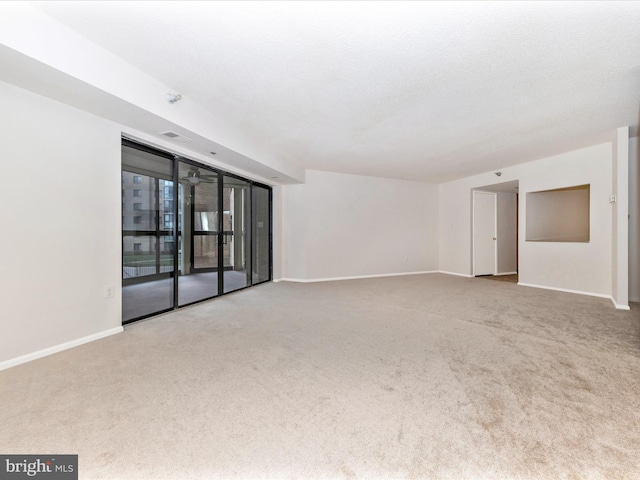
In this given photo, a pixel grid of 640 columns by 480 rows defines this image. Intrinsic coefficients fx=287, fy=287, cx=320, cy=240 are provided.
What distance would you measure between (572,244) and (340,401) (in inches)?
221

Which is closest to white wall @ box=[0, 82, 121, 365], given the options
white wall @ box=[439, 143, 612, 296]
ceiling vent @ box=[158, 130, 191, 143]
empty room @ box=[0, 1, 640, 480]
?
empty room @ box=[0, 1, 640, 480]

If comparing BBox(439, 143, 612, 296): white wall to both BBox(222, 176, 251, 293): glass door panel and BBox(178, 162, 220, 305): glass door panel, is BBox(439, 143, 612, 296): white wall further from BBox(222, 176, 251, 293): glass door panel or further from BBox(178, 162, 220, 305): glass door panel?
BBox(178, 162, 220, 305): glass door panel

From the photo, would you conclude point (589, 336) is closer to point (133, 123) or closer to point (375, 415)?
point (375, 415)

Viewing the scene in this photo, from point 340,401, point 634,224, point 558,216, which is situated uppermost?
point 558,216

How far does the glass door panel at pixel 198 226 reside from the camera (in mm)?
4570

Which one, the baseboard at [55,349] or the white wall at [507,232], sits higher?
the white wall at [507,232]

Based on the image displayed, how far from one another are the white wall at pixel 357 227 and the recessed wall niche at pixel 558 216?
234 centimetres

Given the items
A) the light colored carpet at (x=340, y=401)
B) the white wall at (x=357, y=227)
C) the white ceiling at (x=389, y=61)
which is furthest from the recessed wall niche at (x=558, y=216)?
the light colored carpet at (x=340, y=401)

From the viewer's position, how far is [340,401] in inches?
72.7

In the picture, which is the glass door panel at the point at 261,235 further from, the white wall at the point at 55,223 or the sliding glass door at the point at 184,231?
the white wall at the point at 55,223

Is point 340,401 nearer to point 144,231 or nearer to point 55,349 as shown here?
point 55,349

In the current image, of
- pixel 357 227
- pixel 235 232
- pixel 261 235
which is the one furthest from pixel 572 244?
pixel 235 232

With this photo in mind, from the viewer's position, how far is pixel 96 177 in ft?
9.78

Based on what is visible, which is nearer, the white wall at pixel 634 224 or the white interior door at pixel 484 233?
the white wall at pixel 634 224
